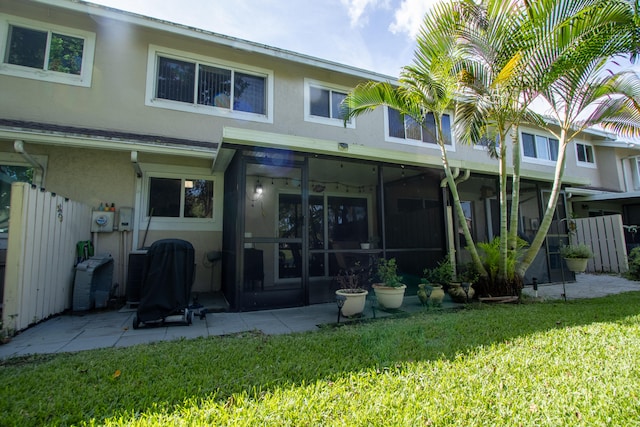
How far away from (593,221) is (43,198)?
15142mm

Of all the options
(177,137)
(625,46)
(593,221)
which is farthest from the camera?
(593,221)

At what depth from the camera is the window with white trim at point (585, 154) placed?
13.6 meters

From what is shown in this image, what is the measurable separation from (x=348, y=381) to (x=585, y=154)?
17185 mm

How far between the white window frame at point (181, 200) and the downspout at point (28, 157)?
1.59 metres

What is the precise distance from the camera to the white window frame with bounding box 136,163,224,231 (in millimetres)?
6277

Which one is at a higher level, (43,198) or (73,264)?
(43,198)

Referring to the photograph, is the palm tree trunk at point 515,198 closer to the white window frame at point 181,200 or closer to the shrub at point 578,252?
the shrub at point 578,252

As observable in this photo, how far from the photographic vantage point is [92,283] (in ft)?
16.6

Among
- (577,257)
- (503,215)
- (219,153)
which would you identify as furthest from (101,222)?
(577,257)

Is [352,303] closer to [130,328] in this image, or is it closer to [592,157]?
[130,328]

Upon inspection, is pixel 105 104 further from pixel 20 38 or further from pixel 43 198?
pixel 43 198

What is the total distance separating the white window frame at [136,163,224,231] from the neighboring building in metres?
0.02

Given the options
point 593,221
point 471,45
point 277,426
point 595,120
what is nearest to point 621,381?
point 277,426

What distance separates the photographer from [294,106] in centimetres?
772
